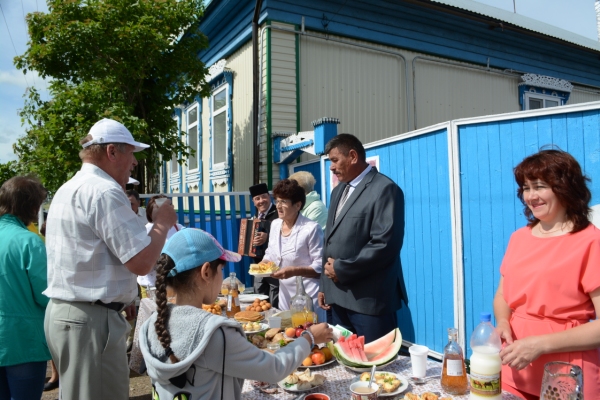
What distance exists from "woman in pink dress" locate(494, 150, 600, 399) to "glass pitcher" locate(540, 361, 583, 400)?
172mm

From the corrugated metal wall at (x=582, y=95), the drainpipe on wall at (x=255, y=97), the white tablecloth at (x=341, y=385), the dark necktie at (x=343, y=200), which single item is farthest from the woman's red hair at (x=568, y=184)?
the corrugated metal wall at (x=582, y=95)

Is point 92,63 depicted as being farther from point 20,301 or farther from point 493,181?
point 493,181

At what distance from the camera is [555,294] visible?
177 centimetres

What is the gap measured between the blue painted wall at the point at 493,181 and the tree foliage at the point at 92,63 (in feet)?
18.0

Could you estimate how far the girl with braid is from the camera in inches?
60.0

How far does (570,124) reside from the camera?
3389mm

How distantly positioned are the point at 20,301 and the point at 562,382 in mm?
3105

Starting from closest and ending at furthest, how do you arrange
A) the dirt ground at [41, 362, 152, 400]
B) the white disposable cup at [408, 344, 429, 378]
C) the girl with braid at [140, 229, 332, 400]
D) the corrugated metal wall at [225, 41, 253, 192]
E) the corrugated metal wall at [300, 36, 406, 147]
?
the girl with braid at [140, 229, 332, 400]
the white disposable cup at [408, 344, 429, 378]
the dirt ground at [41, 362, 152, 400]
the corrugated metal wall at [300, 36, 406, 147]
the corrugated metal wall at [225, 41, 253, 192]

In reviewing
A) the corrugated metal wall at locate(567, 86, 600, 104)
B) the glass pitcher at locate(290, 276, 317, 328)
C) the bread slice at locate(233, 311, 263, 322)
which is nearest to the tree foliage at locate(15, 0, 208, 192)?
the bread slice at locate(233, 311, 263, 322)

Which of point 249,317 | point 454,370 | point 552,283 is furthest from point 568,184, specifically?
point 249,317

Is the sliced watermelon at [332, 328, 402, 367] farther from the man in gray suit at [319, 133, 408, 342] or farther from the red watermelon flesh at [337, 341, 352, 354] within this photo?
the man in gray suit at [319, 133, 408, 342]

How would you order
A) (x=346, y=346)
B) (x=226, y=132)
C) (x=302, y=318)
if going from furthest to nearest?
1. (x=226, y=132)
2. (x=302, y=318)
3. (x=346, y=346)

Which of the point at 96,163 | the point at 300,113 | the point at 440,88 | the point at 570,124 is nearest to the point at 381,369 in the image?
the point at 96,163

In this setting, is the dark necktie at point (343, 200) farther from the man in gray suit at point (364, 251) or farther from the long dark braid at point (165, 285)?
the long dark braid at point (165, 285)
